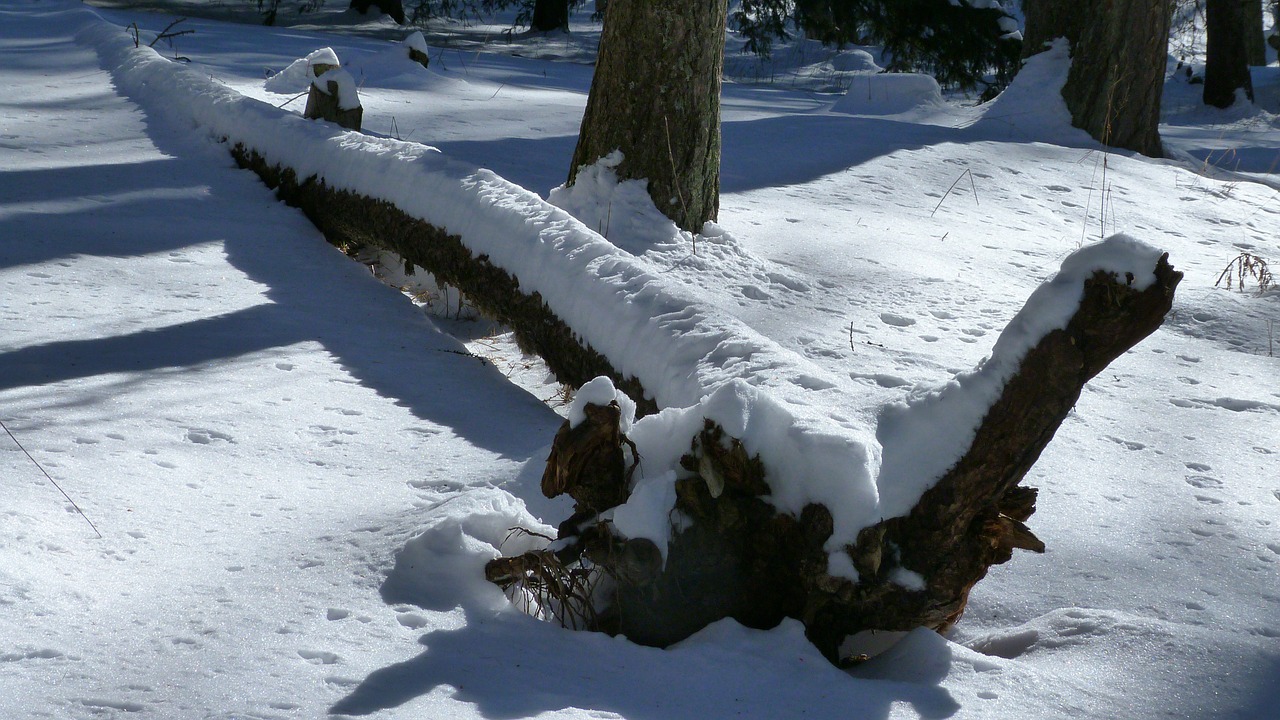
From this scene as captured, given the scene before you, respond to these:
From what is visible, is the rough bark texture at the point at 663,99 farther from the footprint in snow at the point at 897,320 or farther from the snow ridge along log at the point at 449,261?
the footprint in snow at the point at 897,320

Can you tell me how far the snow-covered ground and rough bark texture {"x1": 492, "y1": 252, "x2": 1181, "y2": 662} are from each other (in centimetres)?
9

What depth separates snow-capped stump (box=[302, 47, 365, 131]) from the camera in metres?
5.57

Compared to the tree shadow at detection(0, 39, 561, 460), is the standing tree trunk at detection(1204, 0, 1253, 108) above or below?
above

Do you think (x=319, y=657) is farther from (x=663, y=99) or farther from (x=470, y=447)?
(x=663, y=99)

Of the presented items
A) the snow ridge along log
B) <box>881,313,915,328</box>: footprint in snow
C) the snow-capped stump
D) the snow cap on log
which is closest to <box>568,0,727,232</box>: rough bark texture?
the snow ridge along log

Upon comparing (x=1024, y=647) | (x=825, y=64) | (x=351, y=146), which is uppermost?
(x=825, y=64)

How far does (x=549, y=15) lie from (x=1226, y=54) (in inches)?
Answer: 448

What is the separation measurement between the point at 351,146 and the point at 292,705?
382 cm

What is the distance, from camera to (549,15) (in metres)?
18.9

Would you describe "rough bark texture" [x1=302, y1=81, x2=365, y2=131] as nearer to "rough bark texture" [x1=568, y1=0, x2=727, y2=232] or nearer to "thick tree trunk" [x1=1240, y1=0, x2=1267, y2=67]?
"rough bark texture" [x1=568, y1=0, x2=727, y2=232]

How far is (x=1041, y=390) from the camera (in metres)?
2.11

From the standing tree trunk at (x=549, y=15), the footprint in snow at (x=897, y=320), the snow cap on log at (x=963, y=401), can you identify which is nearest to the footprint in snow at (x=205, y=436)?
the snow cap on log at (x=963, y=401)

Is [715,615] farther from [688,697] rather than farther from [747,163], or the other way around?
[747,163]

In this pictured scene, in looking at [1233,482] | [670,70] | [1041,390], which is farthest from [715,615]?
[670,70]
